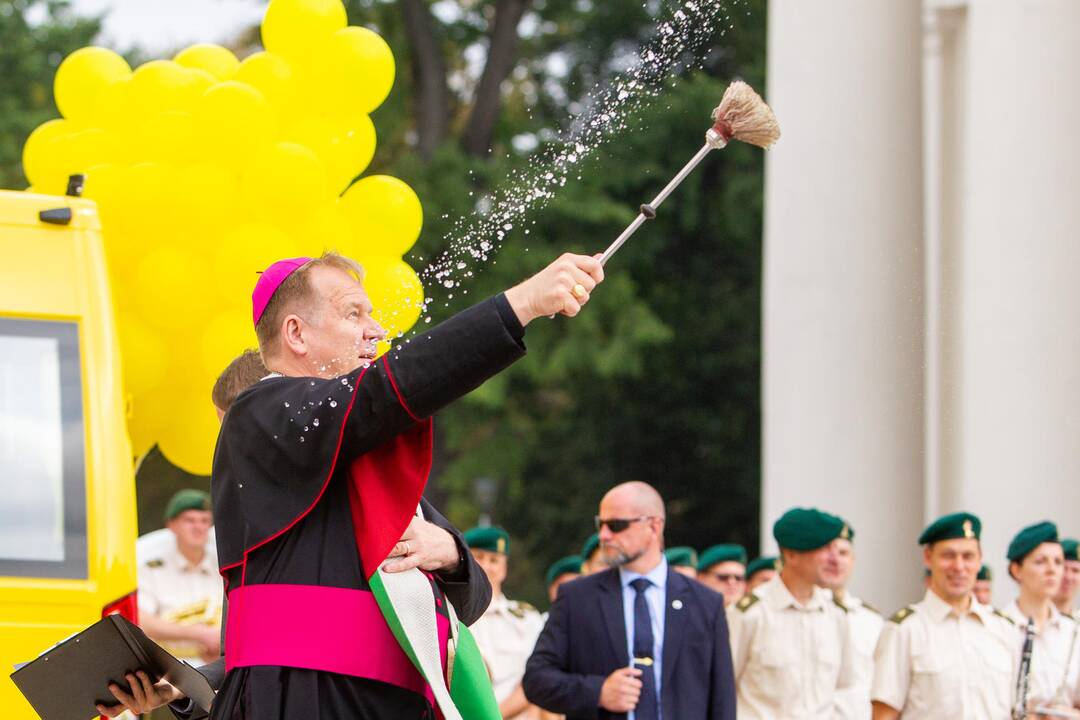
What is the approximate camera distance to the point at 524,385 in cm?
2259

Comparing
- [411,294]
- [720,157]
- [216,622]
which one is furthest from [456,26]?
[411,294]

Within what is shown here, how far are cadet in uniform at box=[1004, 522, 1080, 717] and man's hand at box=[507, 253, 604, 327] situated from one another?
17.2 feet

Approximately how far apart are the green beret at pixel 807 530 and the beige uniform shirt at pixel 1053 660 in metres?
0.90

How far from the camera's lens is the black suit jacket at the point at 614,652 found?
7.27m

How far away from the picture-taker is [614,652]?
24.3 ft

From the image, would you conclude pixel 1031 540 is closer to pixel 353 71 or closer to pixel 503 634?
pixel 503 634

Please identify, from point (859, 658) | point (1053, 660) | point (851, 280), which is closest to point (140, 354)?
point (859, 658)

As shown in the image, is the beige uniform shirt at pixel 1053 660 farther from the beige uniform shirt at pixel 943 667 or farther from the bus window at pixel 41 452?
the bus window at pixel 41 452

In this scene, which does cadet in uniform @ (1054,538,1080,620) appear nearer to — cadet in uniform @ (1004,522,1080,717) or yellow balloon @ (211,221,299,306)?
cadet in uniform @ (1004,522,1080,717)

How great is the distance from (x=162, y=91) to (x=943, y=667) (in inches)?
162

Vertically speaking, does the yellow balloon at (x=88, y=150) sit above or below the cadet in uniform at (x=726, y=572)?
above

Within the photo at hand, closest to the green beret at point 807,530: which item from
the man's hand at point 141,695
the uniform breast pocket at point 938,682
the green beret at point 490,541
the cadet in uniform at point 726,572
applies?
the uniform breast pocket at point 938,682

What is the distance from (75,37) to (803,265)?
13.8m

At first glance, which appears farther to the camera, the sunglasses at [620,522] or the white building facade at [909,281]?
→ the white building facade at [909,281]
